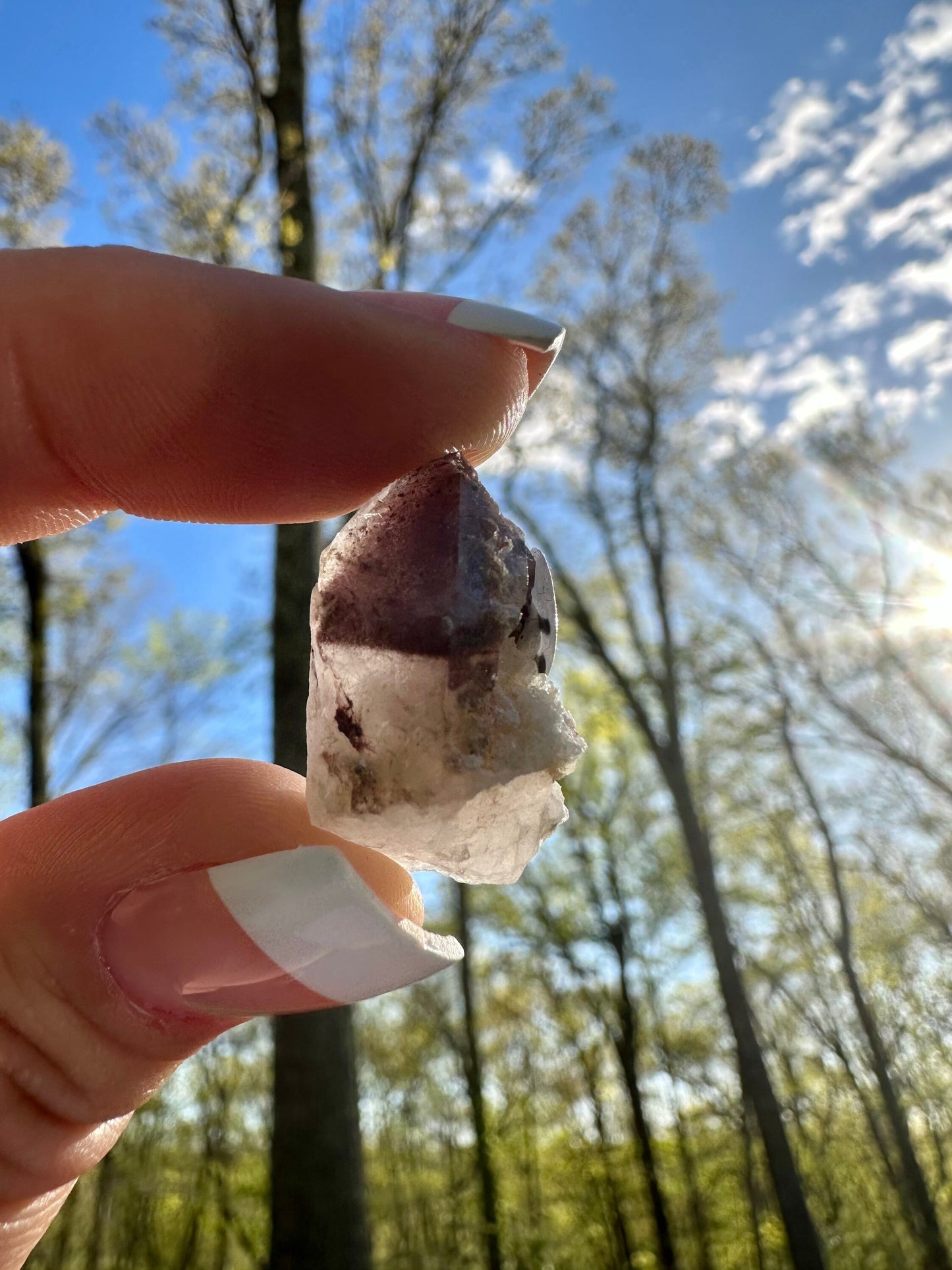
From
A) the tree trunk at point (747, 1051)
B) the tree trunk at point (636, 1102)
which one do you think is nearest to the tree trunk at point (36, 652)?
the tree trunk at point (747, 1051)

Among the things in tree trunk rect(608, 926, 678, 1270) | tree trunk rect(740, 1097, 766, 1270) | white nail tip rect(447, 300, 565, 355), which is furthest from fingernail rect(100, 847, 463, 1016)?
tree trunk rect(740, 1097, 766, 1270)

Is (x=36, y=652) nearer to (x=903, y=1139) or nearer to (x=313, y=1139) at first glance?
(x=313, y=1139)

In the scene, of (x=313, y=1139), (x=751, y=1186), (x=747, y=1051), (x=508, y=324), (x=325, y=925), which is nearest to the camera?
(x=325, y=925)

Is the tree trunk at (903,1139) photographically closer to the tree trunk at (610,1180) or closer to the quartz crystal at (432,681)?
the tree trunk at (610,1180)

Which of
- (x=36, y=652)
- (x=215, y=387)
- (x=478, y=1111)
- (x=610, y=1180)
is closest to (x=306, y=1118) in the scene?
(x=215, y=387)

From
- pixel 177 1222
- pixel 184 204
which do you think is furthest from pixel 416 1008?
pixel 184 204

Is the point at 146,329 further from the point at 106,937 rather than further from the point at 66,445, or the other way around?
the point at 106,937
